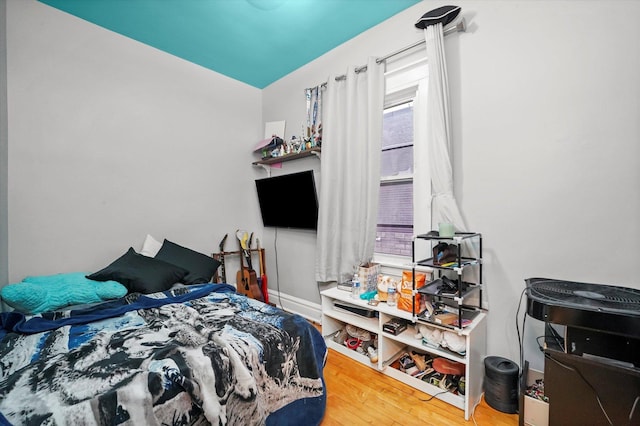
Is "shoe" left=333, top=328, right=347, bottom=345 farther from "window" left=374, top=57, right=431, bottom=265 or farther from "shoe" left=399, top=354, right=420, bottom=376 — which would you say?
"window" left=374, top=57, right=431, bottom=265

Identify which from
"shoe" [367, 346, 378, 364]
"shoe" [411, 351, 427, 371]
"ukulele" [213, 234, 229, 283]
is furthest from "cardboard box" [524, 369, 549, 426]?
"ukulele" [213, 234, 229, 283]

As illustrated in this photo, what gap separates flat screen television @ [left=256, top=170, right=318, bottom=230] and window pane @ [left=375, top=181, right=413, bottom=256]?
0.69 m

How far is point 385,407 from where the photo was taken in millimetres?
1601

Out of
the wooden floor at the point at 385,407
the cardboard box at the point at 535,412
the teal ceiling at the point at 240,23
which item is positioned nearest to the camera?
the cardboard box at the point at 535,412

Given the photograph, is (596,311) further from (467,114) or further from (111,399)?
(111,399)

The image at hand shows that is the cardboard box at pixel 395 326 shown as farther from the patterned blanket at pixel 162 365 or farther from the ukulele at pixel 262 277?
the ukulele at pixel 262 277

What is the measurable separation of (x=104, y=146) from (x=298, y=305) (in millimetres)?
A: 2463

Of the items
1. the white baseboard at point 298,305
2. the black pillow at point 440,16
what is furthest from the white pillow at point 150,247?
the black pillow at point 440,16

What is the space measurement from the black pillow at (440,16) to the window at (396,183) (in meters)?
0.55

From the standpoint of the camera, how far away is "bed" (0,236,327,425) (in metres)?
0.93

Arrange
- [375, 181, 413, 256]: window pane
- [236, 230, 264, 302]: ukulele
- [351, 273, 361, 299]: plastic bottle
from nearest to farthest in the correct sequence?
[351, 273, 361, 299]: plastic bottle
[375, 181, 413, 256]: window pane
[236, 230, 264, 302]: ukulele

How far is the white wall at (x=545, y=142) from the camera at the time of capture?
1.39m

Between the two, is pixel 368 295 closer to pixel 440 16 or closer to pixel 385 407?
pixel 385 407

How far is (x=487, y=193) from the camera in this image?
1.79 m
